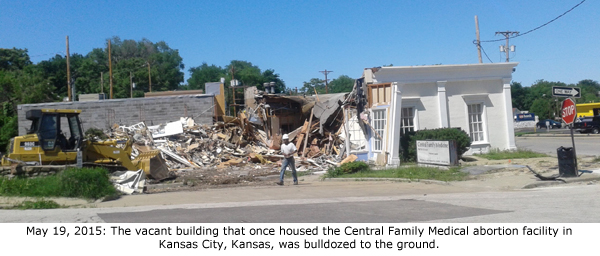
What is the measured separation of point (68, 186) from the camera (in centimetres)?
1230

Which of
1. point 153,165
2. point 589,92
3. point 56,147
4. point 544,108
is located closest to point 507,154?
point 153,165

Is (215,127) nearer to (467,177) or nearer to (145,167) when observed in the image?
(145,167)

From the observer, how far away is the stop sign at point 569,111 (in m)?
13.6

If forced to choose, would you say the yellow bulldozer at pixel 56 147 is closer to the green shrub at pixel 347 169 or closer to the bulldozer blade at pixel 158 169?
the bulldozer blade at pixel 158 169

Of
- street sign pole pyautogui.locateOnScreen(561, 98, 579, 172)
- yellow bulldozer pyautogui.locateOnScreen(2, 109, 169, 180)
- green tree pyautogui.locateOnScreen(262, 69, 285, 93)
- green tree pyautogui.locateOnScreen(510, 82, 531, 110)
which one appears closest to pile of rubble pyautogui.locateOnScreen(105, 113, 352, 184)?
yellow bulldozer pyautogui.locateOnScreen(2, 109, 169, 180)

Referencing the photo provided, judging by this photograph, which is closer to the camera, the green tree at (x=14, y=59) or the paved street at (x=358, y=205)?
the paved street at (x=358, y=205)

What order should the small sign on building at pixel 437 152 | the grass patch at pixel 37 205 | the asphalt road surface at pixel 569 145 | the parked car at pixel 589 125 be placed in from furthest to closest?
the parked car at pixel 589 125 < the asphalt road surface at pixel 569 145 < the small sign on building at pixel 437 152 < the grass patch at pixel 37 205

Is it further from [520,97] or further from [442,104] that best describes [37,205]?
[520,97]

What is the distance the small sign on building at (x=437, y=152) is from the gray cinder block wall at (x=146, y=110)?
17016 millimetres

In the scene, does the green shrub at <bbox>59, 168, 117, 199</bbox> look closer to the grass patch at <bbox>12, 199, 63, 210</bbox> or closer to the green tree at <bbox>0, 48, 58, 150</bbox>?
the grass patch at <bbox>12, 199, 63, 210</bbox>

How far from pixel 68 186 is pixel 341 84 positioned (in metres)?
86.1

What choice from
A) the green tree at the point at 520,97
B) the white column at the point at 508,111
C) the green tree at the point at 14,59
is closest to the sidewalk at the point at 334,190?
the white column at the point at 508,111

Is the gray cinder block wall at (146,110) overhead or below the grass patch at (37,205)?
overhead

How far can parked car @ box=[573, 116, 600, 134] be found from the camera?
46344 millimetres
